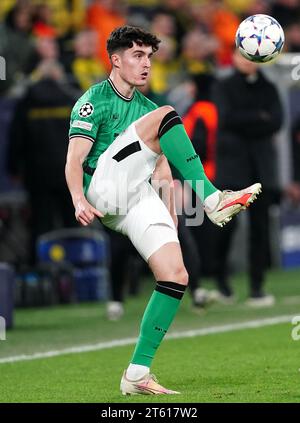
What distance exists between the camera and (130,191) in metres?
7.48

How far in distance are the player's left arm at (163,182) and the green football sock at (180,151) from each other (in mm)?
382

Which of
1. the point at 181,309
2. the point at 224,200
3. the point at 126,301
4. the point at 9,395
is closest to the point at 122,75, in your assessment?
the point at 224,200

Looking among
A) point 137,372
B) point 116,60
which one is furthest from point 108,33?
point 137,372

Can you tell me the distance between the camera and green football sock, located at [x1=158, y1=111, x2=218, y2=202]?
7281 millimetres

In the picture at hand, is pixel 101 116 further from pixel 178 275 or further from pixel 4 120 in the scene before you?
pixel 4 120

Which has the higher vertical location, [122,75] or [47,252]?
[122,75]

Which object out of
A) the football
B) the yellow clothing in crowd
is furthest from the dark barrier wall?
the football

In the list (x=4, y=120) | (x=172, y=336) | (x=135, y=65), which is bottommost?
(x=172, y=336)

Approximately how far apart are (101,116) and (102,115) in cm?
1

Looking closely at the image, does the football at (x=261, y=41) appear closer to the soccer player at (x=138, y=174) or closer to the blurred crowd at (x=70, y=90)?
the soccer player at (x=138, y=174)

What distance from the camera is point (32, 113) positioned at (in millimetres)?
15203

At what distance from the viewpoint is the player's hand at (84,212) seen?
7.12 meters
